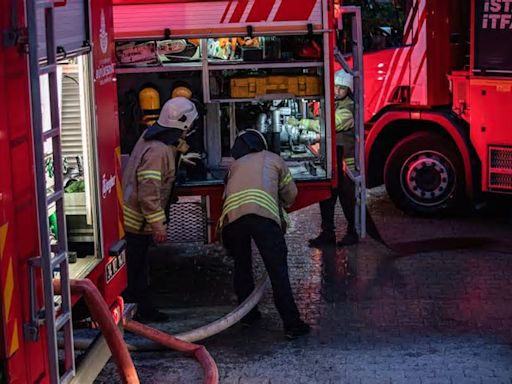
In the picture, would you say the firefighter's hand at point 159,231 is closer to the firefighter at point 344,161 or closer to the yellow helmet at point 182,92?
the yellow helmet at point 182,92

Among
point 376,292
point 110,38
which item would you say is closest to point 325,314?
point 376,292

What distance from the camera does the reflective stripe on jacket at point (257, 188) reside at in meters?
7.81

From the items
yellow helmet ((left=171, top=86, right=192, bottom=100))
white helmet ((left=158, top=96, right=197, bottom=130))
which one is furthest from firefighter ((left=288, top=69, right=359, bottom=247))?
white helmet ((left=158, top=96, right=197, bottom=130))

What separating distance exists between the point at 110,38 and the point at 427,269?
4.72 metres

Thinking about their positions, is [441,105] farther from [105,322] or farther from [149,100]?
[105,322]

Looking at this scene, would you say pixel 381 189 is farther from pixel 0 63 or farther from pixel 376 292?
pixel 0 63

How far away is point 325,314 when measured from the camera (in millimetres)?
8508

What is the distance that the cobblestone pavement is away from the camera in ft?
23.8

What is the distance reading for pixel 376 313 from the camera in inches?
335

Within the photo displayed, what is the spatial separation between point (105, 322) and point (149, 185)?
2.66 meters

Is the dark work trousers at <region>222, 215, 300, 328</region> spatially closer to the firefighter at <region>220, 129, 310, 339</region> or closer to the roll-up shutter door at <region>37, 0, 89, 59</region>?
the firefighter at <region>220, 129, 310, 339</region>

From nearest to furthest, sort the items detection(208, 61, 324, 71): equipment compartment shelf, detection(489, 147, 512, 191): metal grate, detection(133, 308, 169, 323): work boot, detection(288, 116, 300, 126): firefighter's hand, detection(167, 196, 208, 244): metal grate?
detection(133, 308, 169, 323): work boot, detection(208, 61, 324, 71): equipment compartment shelf, detection(167, 196, 208, 244): metal grate, detection(288, 116, 300, 126): firefighter's hand, detection(489, 147, 512, 191): metal grate

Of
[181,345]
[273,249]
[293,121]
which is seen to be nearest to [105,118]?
[181,345]

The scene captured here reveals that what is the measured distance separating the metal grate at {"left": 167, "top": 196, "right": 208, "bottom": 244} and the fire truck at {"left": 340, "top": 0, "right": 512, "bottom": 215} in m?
3.30
